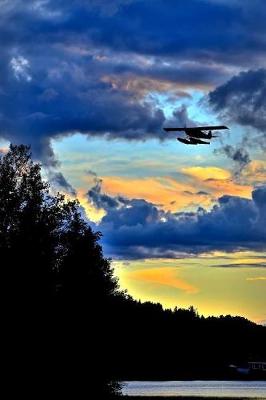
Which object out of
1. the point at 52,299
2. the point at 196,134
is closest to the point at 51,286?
the point at 52,299

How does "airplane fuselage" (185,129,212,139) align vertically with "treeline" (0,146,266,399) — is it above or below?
above

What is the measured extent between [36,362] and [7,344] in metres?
3.85

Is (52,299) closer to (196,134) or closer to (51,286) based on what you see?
(51,286)

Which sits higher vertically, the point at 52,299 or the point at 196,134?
the point at 196,134

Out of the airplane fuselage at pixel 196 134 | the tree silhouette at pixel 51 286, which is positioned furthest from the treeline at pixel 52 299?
the airplane fuselage at pixel 196 134

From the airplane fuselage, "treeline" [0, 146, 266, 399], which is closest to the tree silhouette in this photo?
"treeline" [0, 146, 266, 399]

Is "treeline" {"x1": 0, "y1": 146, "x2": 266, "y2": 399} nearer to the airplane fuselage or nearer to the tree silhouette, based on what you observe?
the tree silhouette

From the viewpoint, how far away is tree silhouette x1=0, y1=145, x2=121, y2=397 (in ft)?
216

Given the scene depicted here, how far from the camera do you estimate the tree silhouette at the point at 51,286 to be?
2596 inches

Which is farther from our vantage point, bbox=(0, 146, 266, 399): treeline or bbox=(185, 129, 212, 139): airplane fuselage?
bbox=(185, 129, 212, 139): airplane fuselage

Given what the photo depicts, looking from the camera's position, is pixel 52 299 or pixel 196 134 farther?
pixel 196 134

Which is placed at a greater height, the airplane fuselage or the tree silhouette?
the airplane fuselage

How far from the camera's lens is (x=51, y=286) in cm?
6925

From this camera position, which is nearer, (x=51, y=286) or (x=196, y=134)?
(x=51, y=286)
